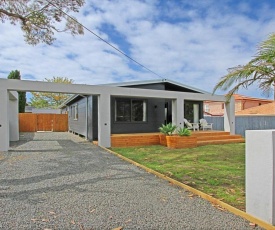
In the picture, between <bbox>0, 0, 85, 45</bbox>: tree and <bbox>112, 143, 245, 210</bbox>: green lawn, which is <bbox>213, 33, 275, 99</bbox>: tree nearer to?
<bbox>112, 143, 245, 210</bbox>: green lawn

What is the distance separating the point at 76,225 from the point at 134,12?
10989 mm

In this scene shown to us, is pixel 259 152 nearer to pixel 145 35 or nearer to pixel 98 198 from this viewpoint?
pixel 98 198

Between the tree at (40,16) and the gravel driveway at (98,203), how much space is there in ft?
29.2

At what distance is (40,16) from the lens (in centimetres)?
1259

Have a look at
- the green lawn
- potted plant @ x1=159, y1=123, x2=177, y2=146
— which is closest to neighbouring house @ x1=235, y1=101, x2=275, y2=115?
potted plant @ x1=159, y1=123, x2=177, y2=146

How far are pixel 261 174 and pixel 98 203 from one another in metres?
2.70

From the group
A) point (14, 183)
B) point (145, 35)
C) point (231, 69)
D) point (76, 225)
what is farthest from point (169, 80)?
point (76, 225)

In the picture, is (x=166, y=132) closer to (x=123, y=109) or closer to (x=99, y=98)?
(x=123, y=109)

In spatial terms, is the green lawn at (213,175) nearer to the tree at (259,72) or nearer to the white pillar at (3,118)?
the tree at (259,72)

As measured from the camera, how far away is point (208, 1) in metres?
11.0

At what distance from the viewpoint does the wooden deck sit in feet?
41.7

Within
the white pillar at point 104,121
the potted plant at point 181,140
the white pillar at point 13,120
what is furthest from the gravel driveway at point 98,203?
the white pillar at point 13,120

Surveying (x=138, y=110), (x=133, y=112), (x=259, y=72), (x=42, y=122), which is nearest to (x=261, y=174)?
(x=259, y=72)

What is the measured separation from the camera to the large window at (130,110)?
14594mm
